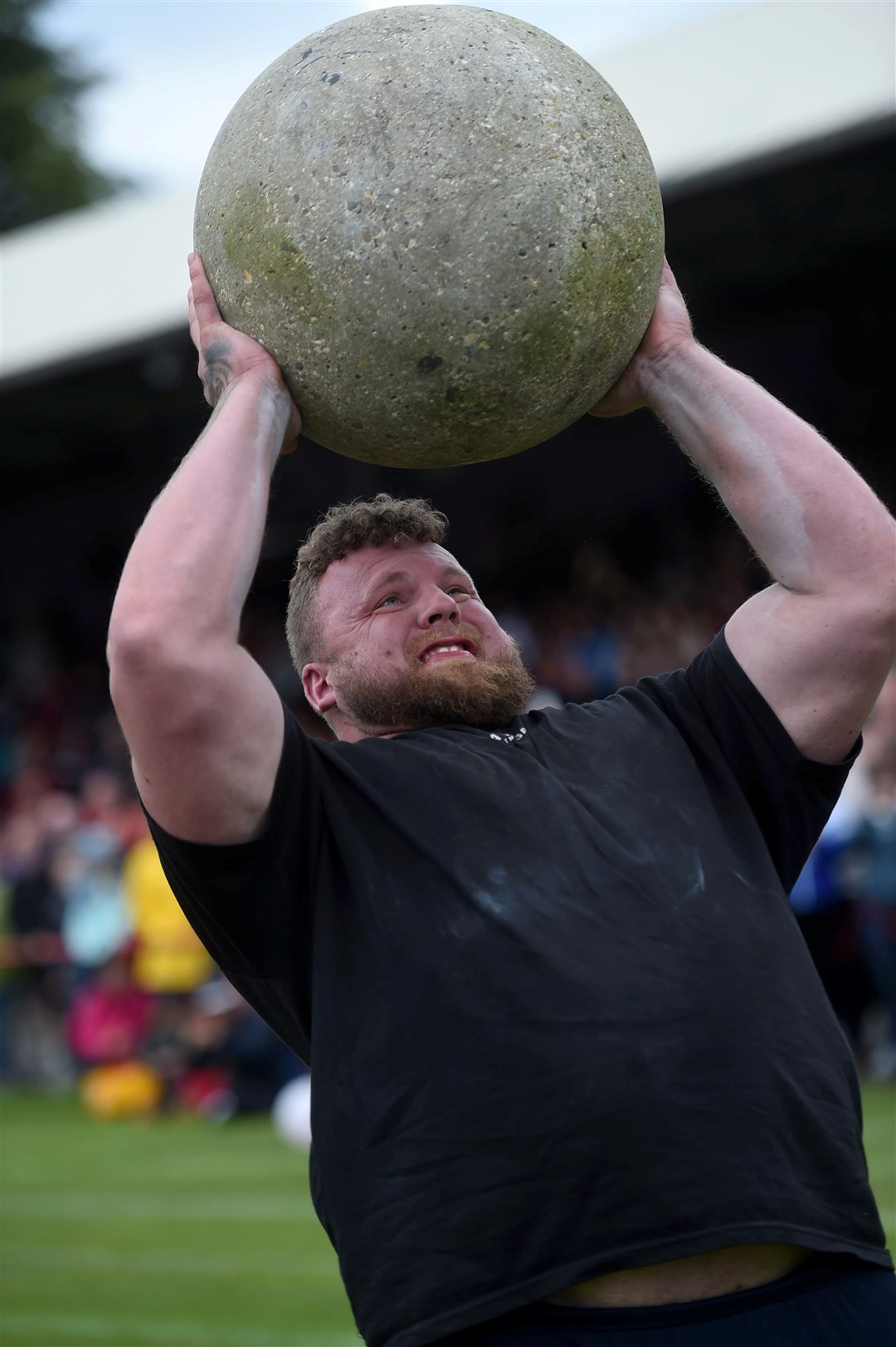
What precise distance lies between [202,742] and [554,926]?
1.92ft

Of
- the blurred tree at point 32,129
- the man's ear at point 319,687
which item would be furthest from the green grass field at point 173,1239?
the blurred tree at point 32,129

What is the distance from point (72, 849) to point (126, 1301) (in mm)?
7434

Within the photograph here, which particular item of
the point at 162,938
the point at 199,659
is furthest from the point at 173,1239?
the point at 199,659

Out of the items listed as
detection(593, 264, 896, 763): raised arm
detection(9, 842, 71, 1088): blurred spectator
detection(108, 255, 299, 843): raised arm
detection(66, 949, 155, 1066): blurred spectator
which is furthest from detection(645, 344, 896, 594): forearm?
detection(9, 842, 71, 1088): blurred spectator

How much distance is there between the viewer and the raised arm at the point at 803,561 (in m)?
2.68

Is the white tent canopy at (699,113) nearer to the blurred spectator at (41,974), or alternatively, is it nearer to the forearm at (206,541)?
the blurred spectator at (41,974)

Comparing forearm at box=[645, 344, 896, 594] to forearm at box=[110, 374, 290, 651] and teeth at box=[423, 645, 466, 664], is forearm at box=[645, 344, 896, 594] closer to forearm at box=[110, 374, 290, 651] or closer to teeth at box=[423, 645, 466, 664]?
teeth at box=[423, 645, 466, 664]

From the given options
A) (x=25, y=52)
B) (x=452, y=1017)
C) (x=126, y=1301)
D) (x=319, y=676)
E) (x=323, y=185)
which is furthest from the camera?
(x=25, y=52)

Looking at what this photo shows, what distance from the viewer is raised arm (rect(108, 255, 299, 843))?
235cm

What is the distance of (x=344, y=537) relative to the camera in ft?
10.1

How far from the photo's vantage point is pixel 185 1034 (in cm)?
1144

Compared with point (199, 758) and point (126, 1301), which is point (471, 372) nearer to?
point (199, 758)

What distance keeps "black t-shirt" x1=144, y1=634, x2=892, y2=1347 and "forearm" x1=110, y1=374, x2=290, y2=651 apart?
253 mm

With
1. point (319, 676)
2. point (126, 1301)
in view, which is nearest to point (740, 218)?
point (126, 1301)
